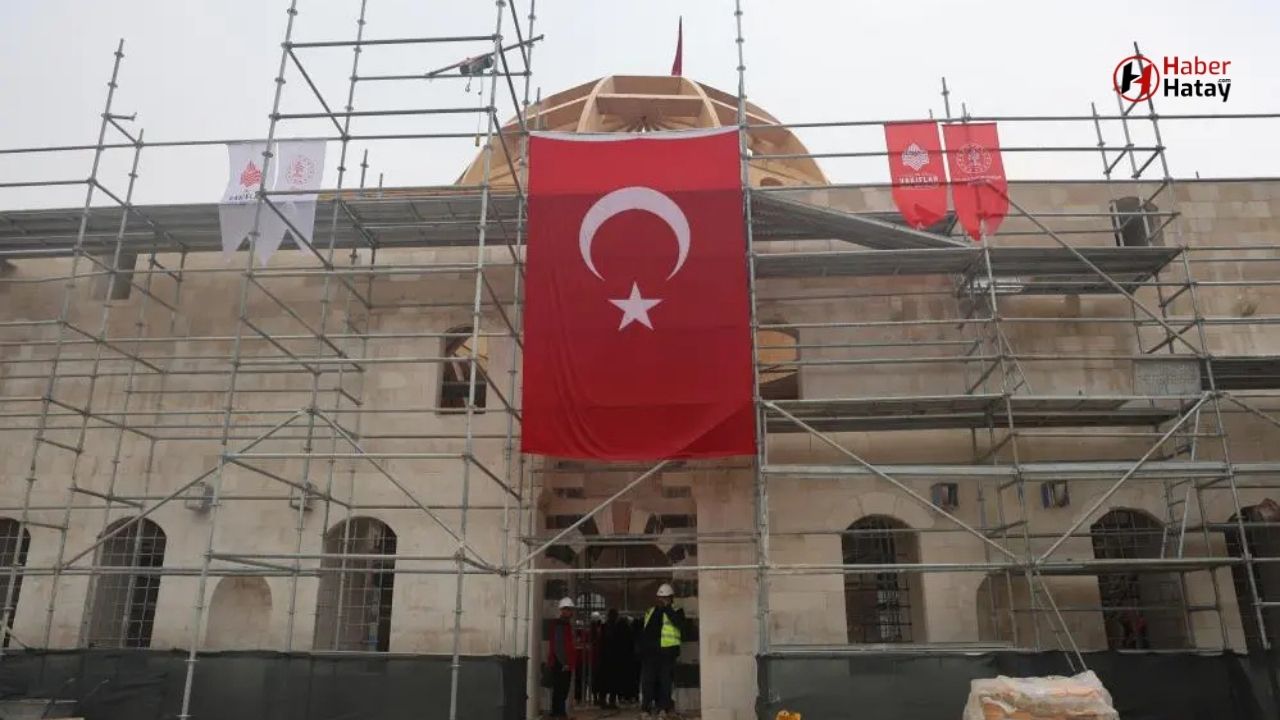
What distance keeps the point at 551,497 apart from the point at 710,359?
3795mm

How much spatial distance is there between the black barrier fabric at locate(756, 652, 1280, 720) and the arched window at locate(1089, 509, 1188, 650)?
2202 mm

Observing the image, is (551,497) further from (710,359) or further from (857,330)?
(857,330)

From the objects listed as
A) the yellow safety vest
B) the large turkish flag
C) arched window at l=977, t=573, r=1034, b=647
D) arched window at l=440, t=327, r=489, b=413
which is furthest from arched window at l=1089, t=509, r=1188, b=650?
arched window at l=440, t=327, r=489, b=413

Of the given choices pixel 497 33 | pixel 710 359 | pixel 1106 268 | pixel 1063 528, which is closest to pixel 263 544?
pixel 710 359

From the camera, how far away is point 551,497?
14.6 meters

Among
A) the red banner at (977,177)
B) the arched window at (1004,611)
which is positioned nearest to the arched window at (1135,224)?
the red banner at (977,177)

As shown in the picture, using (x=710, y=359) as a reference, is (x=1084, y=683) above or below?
below

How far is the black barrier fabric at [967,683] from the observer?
11.2 m

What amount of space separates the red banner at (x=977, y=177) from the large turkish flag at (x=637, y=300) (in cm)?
316

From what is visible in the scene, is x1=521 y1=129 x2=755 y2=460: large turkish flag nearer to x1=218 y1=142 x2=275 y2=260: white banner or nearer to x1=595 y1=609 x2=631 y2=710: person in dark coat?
x1=218 y1=142 x2=275 y2=260: white banner

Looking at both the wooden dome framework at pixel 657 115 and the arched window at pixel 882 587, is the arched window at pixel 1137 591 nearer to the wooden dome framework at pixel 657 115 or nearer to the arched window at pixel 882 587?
the arched window at pixel 882 587

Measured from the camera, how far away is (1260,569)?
14.7 metres

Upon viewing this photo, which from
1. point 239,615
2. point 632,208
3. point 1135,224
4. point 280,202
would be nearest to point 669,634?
point 632,208

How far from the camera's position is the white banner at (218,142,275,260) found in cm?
1333
